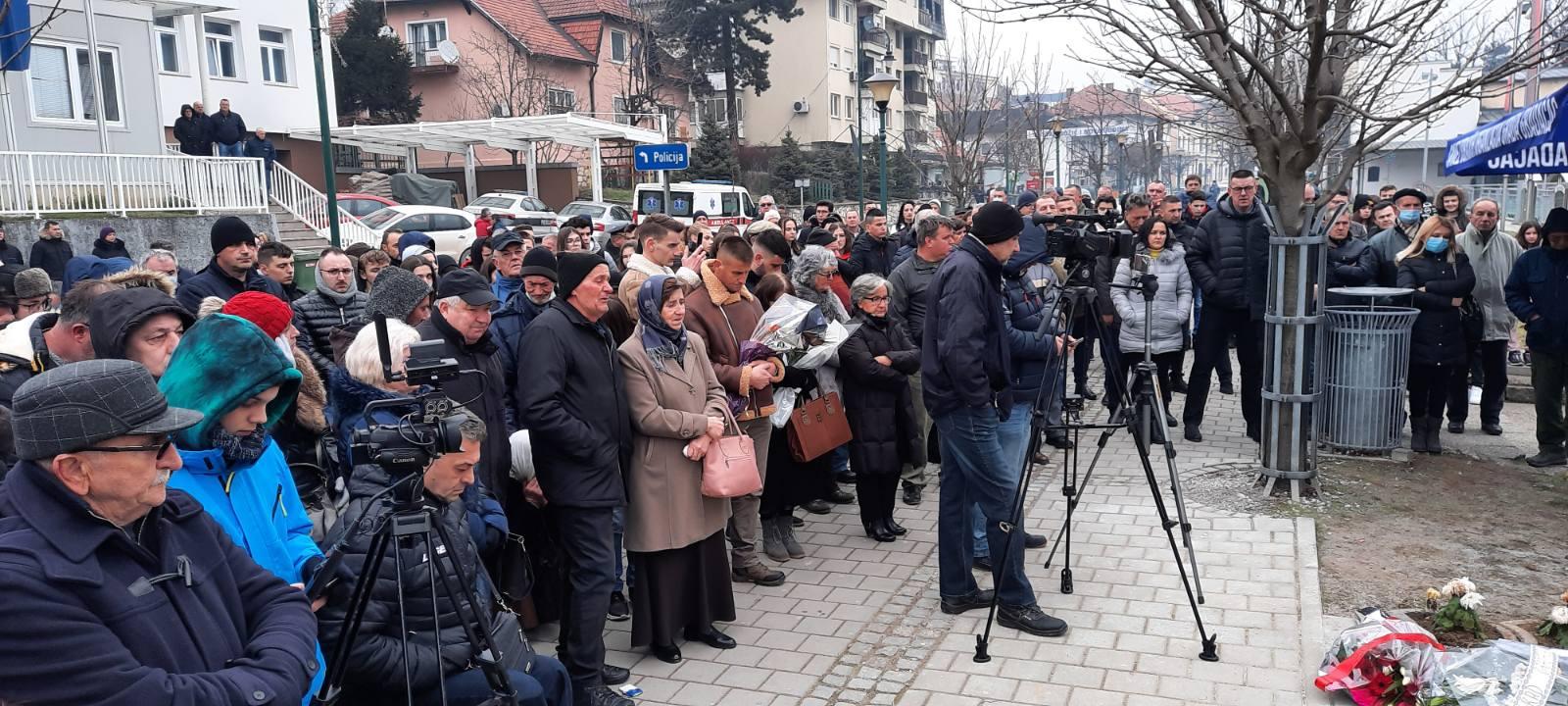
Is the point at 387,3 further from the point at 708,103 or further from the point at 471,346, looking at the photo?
the point at 471,346

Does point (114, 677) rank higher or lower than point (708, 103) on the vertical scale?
lower

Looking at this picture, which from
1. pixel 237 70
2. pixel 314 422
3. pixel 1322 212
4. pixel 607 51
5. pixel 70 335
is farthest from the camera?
pixel 607 51

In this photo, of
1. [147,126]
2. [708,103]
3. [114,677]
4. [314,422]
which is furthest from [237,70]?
[114,677]

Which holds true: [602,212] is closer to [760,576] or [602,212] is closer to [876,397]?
[876,397]

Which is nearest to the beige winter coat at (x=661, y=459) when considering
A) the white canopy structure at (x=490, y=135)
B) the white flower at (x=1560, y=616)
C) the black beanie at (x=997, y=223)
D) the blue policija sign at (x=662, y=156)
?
the black beanie at (x=997, y=223)

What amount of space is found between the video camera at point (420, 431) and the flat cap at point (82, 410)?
0.62 m

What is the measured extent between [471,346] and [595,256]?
0.64 metres

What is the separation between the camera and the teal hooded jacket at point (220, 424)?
9.41 feet

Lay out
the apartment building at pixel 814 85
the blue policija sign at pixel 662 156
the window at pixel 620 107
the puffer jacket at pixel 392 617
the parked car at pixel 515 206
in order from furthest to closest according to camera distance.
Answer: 1. the apartment building at pixel 814 85
2. the window at pixel 620 107
3. the parked car at pixel 515 206
4. the blue policija sign at pixel 662 156
5. the puffer jacket at pixel 392 617

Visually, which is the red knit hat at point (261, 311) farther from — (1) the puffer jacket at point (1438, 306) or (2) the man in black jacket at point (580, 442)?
(1) the puffer jacket at point (1438, 306)

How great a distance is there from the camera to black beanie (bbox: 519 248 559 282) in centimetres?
552

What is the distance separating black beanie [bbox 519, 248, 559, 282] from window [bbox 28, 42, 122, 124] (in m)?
18.6

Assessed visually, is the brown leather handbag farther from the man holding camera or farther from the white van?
the white van

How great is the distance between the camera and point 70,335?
4195mm
